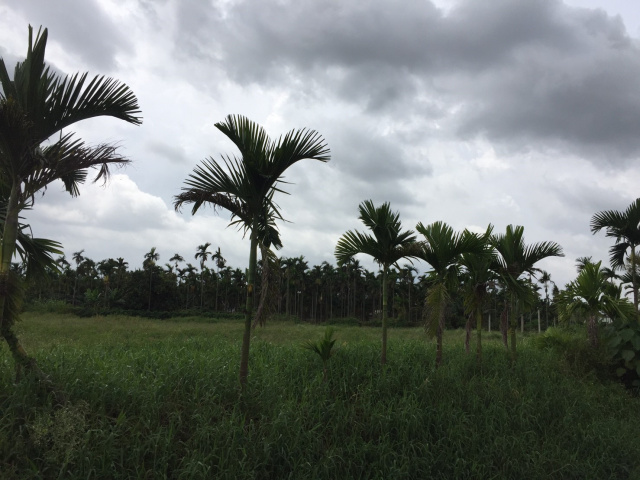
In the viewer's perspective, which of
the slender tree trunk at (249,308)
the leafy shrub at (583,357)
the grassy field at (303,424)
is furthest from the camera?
the leafy shrub at (583,357)

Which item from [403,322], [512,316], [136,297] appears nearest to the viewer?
[512,316]

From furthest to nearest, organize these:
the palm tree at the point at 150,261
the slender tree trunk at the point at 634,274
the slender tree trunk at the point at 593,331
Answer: the palm tree at the point at 150,261
the slender tree trunk at the point at 634,274
the slender tree trunk at the point at 593,331

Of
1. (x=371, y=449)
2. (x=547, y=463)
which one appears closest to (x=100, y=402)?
(x=371, y=449)

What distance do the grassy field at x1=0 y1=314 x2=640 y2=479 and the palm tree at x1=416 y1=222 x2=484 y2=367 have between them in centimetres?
94

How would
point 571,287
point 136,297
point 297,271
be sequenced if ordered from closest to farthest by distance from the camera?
point 571,287 < point 136,297 < point 297,271

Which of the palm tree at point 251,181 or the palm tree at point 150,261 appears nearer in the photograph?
the palm tree at point 251,181

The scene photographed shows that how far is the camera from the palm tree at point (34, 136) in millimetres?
4484

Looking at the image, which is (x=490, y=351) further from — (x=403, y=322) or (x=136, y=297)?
(x=136, y=297)

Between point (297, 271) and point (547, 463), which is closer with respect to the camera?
point (547, 463)

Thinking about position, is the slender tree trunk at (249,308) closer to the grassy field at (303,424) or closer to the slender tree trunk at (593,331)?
the grassy field at (303,424)

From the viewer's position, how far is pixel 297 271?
5941cm

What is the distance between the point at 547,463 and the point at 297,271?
53.9m

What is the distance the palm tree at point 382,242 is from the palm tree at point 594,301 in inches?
195

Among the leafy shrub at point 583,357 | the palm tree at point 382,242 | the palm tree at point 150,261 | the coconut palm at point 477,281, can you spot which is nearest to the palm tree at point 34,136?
the palm tree at point 382,242
